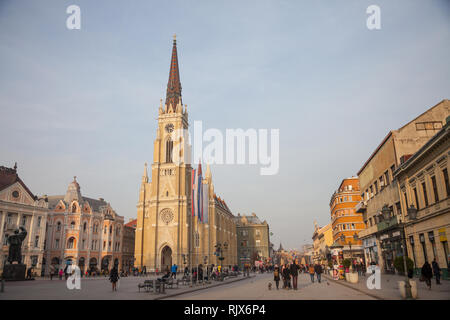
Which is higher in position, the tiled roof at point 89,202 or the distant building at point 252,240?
the tiled roof at point 89,202

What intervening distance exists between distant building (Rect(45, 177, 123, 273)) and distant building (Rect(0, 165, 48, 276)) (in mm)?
6946

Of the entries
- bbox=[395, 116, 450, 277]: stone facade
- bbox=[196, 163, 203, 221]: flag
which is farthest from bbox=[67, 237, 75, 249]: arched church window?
bbox=[395, 116, 450, 277]: stone facade

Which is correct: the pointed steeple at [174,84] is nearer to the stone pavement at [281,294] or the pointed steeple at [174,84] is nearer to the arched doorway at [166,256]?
the arched doorway at [166,256]

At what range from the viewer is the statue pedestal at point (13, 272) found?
91.8 feet

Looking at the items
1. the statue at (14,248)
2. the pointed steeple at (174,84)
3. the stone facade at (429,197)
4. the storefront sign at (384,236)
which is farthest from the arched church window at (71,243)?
the stone facade at (429,197)

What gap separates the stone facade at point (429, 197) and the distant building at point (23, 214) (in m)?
50.3

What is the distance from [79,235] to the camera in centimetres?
6228

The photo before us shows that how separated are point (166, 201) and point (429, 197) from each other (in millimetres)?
50013

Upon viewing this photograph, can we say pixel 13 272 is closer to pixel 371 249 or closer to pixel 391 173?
pixel 391 173

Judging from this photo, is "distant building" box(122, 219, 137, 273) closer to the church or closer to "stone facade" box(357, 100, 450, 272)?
the church

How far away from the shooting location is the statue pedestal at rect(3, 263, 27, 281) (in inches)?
1102

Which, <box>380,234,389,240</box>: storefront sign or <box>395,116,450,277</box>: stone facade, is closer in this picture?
<box>395,116,450,277</box>: stone facade
